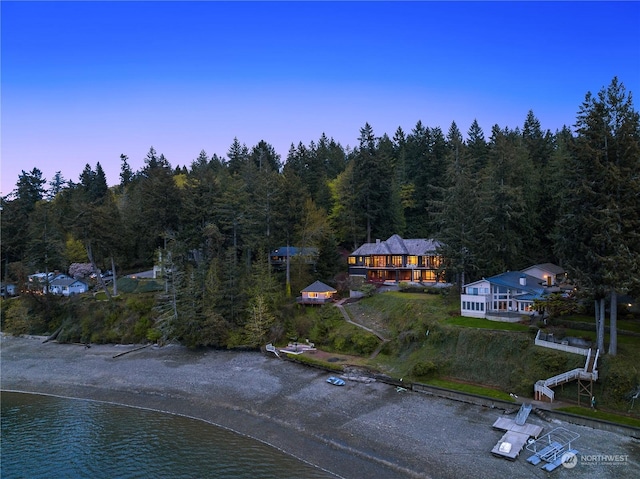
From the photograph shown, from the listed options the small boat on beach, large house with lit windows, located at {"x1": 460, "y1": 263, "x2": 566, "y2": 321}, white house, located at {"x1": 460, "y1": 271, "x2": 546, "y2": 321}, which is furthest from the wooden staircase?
the small boat on beach

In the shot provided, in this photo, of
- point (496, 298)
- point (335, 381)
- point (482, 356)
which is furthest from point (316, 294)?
A: point (482, 356)

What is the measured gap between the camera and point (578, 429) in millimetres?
21969

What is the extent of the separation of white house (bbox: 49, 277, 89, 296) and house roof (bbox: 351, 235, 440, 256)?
43.9 meters

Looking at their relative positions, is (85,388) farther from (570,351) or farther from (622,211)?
(622,211)

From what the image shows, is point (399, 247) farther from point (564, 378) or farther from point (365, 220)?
point (564, 378)

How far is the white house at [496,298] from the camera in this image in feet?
117

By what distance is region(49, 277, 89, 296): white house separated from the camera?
2470 inches

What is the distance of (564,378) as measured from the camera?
2531 cm

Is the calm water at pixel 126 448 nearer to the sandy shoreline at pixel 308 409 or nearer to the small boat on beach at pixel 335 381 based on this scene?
the sandy shoreline at pixel 308 409

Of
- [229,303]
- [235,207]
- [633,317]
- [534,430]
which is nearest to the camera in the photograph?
[534,430]

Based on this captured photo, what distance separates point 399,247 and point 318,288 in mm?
13102

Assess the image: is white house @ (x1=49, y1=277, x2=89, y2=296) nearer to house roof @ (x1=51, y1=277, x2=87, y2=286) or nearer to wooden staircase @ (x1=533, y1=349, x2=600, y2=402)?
house roof @ (x1=51, y1=277, x2=87, y2=286)

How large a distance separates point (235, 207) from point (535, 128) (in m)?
65.2

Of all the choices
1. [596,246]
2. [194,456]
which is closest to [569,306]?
[596,246]
